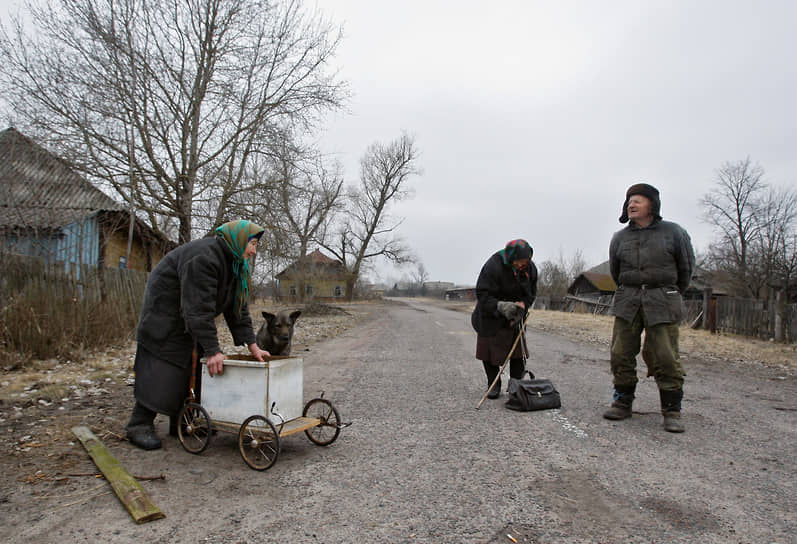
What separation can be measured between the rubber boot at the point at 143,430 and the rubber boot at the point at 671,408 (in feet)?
13.9

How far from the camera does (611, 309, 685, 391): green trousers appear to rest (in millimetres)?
4172

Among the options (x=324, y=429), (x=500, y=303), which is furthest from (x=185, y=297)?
(x=500, y=303)

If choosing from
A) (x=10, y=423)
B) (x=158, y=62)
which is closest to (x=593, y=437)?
(x=10, y=423)

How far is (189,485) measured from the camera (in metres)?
2.83

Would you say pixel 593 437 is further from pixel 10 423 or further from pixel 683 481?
pixel 10 423

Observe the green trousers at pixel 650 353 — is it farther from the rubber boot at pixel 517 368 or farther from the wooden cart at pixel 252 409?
the wooden cart at pixel 252 409

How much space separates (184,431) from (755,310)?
63.0 ft

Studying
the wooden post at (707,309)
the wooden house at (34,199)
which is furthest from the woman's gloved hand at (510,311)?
the wooden post at (707,309)

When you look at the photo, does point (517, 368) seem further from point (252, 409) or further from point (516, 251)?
point (252, 409)

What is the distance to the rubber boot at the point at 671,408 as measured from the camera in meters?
4.02

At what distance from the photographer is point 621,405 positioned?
443 centimetres

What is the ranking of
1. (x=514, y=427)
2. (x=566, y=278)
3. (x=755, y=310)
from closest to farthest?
1. (x=514, y=427)
2. (x=755, y=310)
3. (x=566, y=278)

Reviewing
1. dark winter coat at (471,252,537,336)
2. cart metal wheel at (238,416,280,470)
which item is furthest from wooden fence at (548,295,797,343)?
cart metal wheel at (238,416,280,470)

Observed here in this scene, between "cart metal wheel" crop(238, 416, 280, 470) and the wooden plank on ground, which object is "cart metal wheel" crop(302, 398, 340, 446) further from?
the wooden plank on ground
